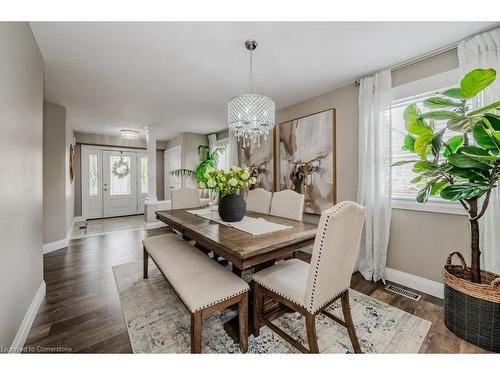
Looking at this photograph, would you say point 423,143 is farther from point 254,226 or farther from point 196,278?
point 196,278

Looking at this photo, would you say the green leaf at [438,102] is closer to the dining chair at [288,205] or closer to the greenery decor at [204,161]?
→ the dining chair at [288,205]

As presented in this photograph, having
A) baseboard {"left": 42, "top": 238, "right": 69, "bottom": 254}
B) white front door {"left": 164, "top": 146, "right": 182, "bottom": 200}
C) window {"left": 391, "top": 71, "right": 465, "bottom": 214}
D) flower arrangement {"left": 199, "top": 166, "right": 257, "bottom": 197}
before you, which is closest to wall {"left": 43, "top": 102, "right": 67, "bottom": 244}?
baseboard {"left": 42, "top": 238, "right": 69, "bottom": 254}

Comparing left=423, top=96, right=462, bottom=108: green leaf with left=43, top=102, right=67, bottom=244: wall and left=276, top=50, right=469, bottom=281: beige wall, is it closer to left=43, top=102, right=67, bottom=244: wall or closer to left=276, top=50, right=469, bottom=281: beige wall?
left=276, top=50, right=469, bottom=281: beige wall

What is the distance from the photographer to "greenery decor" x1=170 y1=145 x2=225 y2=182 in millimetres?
5612

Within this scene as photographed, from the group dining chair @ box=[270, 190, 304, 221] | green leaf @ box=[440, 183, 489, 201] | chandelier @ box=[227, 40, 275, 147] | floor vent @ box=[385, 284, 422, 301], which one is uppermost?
chandelier @ box=[227, 40, 275, 147]

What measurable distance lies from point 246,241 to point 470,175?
1604 millimetres

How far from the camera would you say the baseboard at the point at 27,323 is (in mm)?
1403

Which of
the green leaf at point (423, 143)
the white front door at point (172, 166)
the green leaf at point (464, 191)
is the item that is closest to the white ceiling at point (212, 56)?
the green leaf at point (423, 143)

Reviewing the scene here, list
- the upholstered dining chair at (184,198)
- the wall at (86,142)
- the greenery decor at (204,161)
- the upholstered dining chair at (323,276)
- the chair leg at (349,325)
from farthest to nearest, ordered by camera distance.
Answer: the wall at (86,142) < the greenery decor at (204,161) < the upholstered dining chair at (184,198) < the chair leg at (349,325) < the upholstered dining chair at (323,276)

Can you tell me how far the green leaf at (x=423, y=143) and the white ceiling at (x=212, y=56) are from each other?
3.06 ft

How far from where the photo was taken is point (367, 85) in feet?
8.34

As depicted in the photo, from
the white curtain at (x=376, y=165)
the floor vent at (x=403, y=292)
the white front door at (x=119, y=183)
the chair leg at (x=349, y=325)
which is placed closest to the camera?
the chair leg at (x=349, y=325)

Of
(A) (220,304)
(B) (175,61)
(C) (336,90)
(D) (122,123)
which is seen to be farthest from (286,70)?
(D) (122,123)

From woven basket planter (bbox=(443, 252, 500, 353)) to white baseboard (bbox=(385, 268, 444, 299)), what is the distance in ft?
1.88
